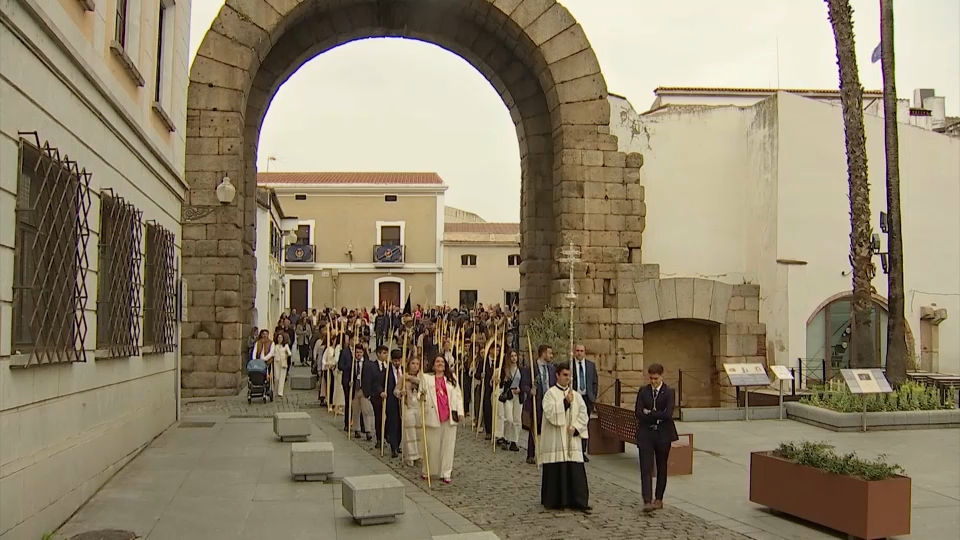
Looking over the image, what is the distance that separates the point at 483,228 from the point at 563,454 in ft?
147

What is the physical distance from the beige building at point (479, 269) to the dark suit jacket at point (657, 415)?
1592 inches

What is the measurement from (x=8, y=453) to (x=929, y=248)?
2106 cm

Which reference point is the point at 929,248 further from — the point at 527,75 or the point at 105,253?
the point at 105,253

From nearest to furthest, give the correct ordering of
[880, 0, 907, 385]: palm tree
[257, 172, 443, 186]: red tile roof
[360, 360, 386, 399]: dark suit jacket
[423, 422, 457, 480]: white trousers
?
[423, 422, 457, 480]: white trousers → [360, 360, 386, 399]: dark suit jacket → [880, 0, 907, 385]: palm tree → [257, 172, 443, 186]: red tile roof

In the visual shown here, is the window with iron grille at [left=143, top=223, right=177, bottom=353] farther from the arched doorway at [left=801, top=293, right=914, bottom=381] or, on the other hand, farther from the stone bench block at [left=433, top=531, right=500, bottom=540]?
the arched doorway at [left=801, top=293, right=914, bottom=381]

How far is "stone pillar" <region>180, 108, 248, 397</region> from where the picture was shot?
739 inches

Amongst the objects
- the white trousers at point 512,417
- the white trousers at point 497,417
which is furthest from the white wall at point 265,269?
the white trousers at point 512,417

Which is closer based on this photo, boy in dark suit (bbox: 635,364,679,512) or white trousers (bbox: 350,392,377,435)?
boy in dark suit (bbox: 635,364,679,512)

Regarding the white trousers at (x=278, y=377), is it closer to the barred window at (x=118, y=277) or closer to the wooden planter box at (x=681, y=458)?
the barred window at (x=118, y=277)

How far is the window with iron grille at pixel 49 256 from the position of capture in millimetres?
7332

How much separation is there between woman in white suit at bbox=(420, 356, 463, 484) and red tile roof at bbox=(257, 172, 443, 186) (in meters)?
38.5

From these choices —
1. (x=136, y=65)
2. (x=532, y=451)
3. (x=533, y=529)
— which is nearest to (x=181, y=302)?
(x=136, y=65)

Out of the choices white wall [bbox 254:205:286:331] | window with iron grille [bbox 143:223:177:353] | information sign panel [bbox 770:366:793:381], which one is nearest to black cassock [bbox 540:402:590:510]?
window with iron grille [bbox 143:223:177:353]

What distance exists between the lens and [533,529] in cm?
920
